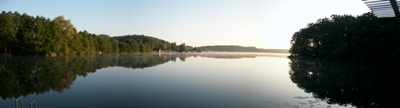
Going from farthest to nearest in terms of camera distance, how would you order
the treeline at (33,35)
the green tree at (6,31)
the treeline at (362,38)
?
the treeline at (33,35), the green tree at (6,31), the treeline at (362,38)

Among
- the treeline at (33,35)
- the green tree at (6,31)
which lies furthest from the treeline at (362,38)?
the green tree at (6,31)

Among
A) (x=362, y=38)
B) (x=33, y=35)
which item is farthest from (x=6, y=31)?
(x=362, y=38)

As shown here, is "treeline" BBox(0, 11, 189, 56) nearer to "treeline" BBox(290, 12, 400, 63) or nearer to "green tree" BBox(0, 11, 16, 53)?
"green tree" BBox(0, 11, 16, 53)

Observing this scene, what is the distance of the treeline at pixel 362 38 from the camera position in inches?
1277

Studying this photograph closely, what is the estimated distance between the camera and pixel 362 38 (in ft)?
129

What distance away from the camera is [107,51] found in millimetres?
105312

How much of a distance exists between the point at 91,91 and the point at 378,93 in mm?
14938

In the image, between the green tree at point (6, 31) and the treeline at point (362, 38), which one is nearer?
the treeline at point (362, 38)

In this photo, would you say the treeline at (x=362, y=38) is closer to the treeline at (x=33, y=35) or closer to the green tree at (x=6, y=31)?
the treeline at (x=33, y=35)

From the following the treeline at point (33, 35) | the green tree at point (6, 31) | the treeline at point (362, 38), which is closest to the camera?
the treeline at point (362, 38)

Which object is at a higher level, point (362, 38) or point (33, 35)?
point (33, 35)

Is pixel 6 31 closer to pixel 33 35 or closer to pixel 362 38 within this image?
pixel 33 35

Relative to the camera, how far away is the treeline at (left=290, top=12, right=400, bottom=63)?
106 ft

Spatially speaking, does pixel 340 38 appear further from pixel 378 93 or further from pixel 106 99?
pixel 106 99
